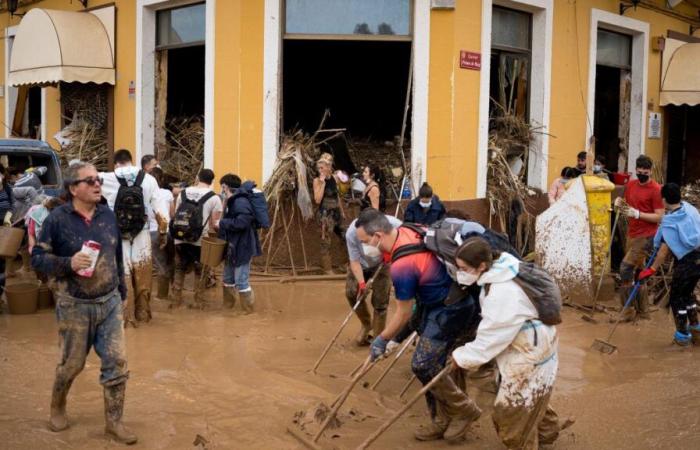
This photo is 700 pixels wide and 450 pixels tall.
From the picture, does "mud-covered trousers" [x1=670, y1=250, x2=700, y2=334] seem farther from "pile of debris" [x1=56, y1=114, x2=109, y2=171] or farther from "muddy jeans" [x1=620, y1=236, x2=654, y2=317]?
"pile of debris" [x1=56, y1=114, x2=109, y2=171]

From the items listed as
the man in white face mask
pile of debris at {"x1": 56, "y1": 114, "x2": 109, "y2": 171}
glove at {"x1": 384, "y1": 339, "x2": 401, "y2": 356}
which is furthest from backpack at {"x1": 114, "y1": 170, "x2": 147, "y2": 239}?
pile of debris at {"x1": 56, "y1": 114, "x2": 109, "y2": 171}

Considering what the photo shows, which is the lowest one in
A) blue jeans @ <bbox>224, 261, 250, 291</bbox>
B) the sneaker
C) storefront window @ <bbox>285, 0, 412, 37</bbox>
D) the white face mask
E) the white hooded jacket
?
the sneaker

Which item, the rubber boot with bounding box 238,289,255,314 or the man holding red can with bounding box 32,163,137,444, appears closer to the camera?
the man holding red can with bounding box 32,163,137,444

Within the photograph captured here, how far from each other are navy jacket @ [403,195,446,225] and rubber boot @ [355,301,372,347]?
260cm

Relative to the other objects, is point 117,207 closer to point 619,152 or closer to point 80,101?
point 80,101

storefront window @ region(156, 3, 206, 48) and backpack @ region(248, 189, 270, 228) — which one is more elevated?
storefront window @ region(156, 3, 206, 48)

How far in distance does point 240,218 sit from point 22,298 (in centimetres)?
270

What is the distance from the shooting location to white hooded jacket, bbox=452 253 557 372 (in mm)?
4887

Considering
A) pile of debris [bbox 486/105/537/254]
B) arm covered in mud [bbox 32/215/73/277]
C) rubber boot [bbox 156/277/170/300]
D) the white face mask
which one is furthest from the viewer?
pile of debris [bbox 486/105/537/254]

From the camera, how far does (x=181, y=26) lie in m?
13.3

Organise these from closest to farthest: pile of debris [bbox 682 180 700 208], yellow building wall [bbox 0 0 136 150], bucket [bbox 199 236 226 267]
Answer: bucket [bbox 199 236 226 267], pile of debris [bbox 682 180 700 208], yellow building wall [bbox 0 0 136 150]

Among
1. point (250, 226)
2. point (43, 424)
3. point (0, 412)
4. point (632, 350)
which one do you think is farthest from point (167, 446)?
point (632, 350)

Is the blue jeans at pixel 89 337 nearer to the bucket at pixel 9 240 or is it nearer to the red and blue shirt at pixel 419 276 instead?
the red and blue shirt at pixel 419 276

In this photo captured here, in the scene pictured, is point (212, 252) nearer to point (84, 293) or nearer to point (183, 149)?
point (84, 293)
